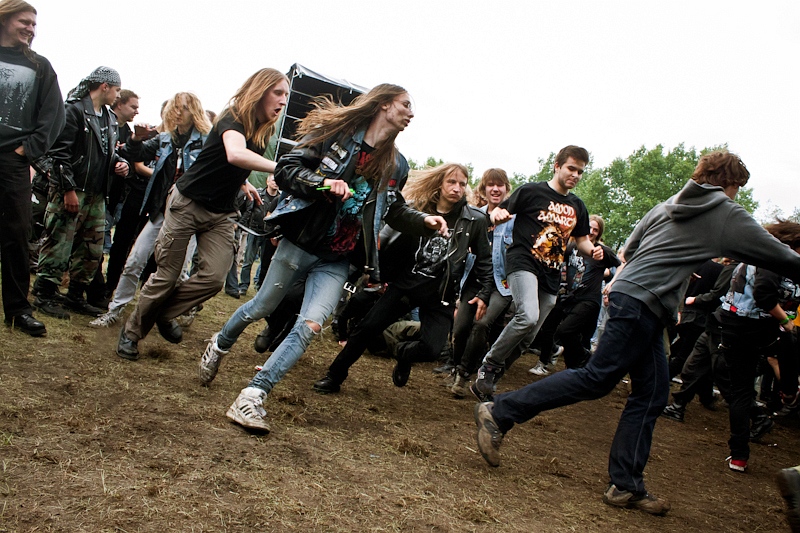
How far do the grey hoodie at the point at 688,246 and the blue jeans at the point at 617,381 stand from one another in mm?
108

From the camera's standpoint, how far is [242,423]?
3768mm

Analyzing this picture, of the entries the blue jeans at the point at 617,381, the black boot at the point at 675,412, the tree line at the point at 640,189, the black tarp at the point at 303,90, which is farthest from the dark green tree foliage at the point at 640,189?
the blue jeans at the point at 617,381

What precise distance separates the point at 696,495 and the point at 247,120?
3912mm

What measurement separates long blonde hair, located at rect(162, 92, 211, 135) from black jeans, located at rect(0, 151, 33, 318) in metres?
1.49

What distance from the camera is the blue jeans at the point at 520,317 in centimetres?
574

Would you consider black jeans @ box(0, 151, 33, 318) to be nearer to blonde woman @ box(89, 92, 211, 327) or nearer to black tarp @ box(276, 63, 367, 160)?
blonde woman @ box(89, 92, 211, 327)

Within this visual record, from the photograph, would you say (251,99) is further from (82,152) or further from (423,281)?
(82,152)

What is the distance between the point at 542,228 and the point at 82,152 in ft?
14.2

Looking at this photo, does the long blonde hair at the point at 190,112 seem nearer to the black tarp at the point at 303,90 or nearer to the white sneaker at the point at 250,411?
the white sneaker at the point at 250,411

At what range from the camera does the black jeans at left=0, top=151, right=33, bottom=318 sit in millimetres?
5129

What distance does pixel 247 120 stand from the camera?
15.0 ft

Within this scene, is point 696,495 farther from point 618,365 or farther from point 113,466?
point 113,466

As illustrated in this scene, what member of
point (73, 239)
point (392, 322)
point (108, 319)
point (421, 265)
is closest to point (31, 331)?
point (108, 319)

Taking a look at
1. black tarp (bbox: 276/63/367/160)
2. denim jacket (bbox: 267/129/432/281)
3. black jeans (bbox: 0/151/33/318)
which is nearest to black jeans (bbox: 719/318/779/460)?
denim jacket (bbox: 267/129/432/281)
